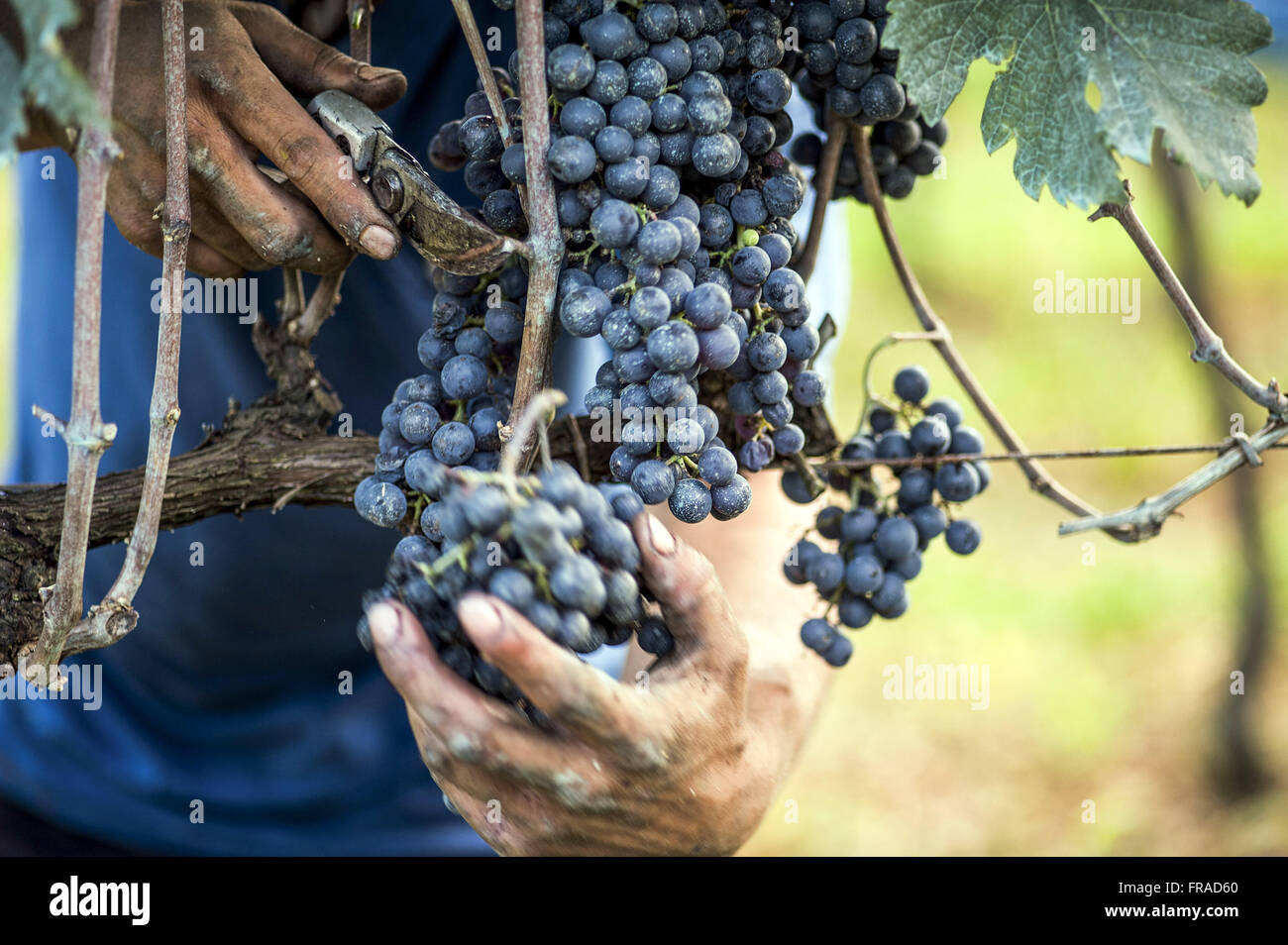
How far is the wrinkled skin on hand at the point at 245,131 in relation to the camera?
2.75 ft

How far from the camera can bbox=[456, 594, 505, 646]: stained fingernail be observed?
0.61m

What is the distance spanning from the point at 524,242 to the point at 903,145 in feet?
1.64

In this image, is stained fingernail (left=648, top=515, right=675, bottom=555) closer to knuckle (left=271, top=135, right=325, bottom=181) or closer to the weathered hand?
the weathered hand

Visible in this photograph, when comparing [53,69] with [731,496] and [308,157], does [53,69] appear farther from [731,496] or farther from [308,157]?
[731,496]

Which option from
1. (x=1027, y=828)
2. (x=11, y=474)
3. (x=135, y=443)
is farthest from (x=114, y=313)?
(x=1027, y=828)

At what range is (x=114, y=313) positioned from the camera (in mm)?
1596

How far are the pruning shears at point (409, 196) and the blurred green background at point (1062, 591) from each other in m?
1.72

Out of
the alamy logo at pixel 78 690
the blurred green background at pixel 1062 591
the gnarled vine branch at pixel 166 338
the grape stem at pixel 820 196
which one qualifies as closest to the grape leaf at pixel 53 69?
the gnarled vine branch at pixel 166 338

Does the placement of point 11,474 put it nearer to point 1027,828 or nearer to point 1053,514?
point 1027,828

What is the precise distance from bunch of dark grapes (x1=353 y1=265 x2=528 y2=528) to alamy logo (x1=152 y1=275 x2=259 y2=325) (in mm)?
605

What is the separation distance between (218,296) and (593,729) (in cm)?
105

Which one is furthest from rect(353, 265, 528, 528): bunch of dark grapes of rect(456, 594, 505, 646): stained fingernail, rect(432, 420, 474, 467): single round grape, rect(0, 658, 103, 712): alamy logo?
rect(0, 658, 103, 712): alamy logo

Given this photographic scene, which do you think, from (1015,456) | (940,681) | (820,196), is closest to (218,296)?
(820,196)

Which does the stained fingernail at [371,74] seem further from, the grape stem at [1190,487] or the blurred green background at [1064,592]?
the blurred green background at [1064,592]
